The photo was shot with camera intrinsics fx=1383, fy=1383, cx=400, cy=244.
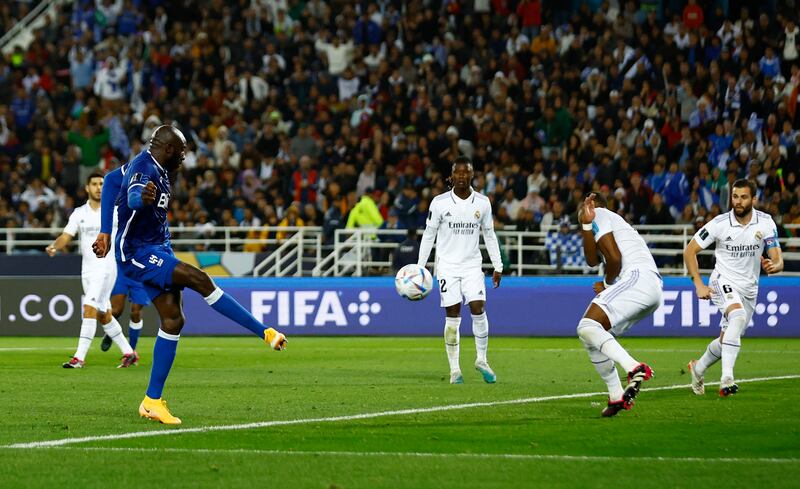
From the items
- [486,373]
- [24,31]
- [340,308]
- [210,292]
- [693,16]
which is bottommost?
[486,373]

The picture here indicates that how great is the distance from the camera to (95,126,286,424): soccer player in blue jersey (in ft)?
34.5

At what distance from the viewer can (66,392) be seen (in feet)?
43.4

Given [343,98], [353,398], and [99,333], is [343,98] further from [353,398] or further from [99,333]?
[353,398]

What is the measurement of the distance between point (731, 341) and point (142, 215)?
18.5 ft

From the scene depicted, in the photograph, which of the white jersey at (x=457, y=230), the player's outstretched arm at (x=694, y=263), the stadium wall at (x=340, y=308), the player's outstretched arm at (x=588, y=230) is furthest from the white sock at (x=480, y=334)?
the stadium wall at (x=340, y=308)

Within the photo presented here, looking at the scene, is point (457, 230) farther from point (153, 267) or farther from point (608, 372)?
point (153, 267)

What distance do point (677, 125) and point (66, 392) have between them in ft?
53.3

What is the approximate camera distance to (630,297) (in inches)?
438

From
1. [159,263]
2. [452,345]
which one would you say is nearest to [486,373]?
[452,345]

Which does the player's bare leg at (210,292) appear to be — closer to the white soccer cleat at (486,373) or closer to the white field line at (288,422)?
the white field line at (288,422)

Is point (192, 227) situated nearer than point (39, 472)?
No

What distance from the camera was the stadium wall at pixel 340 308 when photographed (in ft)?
76.7

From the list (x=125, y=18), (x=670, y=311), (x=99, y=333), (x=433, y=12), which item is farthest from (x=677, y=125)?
(x=125, y=18)

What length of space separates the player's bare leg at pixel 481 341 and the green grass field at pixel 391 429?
19 cm
